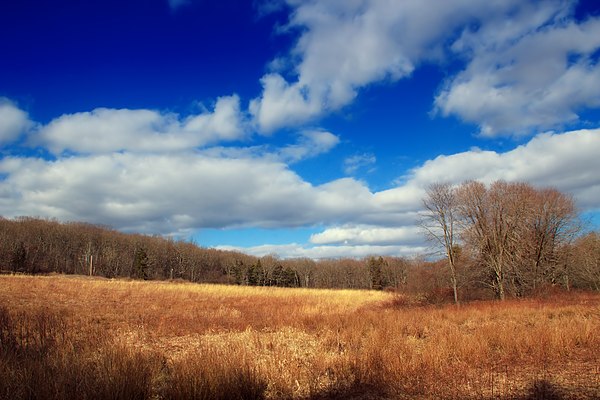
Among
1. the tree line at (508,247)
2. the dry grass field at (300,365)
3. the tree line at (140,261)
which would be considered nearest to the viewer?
the dry grass field at (300,365)

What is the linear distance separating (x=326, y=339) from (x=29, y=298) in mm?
17806

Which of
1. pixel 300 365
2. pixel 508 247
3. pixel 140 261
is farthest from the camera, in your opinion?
pixel 140 261

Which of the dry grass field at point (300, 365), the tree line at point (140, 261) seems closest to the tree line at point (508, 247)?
the dry grass field at point (300, 365)

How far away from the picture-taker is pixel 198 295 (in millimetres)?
29922

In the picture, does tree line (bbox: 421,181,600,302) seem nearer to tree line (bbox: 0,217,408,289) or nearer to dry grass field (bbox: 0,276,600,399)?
dry grass field (bbox: 0,276,600,399)

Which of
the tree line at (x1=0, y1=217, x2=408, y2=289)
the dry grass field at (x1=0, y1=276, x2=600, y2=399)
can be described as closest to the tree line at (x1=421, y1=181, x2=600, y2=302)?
the dry grass field at (x1=0, y1=276, x2=600, y2=399)

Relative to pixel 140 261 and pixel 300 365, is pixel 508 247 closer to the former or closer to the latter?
pixel 300 365

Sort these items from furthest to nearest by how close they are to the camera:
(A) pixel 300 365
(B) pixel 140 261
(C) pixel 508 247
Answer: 1. (B) pixel 140 261
2. (C) pixel 508 247
3. (A) pixel 300 365

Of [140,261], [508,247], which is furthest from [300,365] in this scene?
[140,261]

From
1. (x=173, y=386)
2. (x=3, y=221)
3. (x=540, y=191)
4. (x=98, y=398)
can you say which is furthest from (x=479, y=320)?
(x=3, y=221)

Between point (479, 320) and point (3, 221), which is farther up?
point (3, 221)

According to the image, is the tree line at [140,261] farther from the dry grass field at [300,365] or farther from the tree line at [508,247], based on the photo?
the dry grass field at [300,365]

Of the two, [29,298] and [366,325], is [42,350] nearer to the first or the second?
[366,325]

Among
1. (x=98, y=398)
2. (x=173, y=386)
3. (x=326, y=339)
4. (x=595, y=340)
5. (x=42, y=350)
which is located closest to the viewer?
(x=98, y=398)
